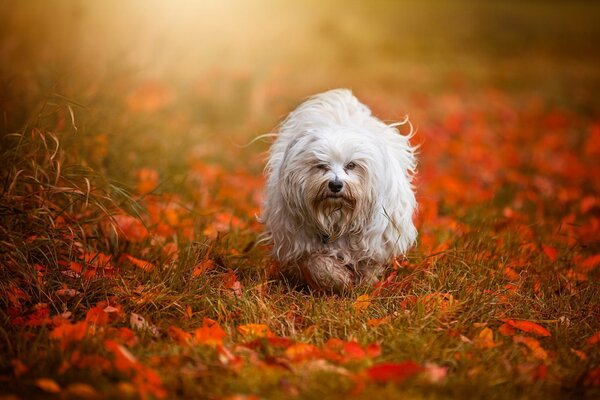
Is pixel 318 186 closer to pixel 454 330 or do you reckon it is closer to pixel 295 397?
pixel 454 330

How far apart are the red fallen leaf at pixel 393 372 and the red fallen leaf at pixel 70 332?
1337mm

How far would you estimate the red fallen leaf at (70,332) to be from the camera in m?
3.26

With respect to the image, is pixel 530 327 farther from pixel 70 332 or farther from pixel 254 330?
pixel 70 332

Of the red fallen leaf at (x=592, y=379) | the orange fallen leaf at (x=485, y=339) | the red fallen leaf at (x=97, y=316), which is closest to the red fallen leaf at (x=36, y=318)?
the red fallen leaf at (x=97, y=316)

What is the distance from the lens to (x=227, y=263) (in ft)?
14.4

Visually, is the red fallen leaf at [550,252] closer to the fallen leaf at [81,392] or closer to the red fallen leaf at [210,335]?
the red fallen leaf at [210,335]

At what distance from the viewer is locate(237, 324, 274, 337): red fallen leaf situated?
136 inches

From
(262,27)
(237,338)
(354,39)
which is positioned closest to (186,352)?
(237,338)

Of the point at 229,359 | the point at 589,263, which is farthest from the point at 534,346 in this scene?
the point at 589,263

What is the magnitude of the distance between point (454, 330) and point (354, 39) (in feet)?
43.3

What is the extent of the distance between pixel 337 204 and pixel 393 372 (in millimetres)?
1262

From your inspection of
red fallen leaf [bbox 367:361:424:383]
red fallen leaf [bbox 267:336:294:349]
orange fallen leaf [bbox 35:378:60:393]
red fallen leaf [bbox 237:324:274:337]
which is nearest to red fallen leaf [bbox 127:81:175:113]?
red fallen leaf [bbox 237:324:274:337]

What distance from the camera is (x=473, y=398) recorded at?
2.90 metres

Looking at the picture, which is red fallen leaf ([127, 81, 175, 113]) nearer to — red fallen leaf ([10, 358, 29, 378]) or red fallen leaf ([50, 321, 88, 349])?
red fallen leaf ([50, 321, 88, 349])
